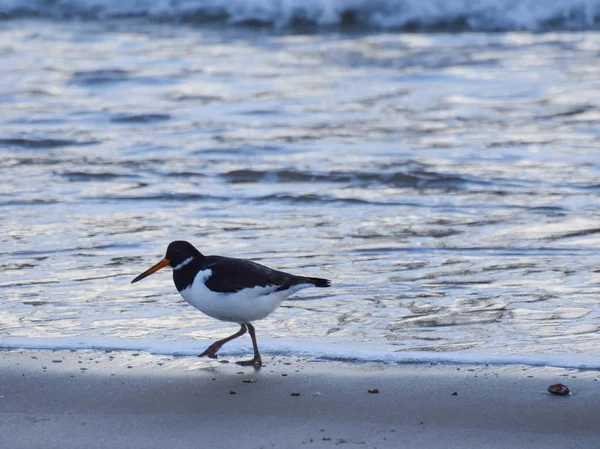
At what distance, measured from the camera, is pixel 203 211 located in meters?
8.37

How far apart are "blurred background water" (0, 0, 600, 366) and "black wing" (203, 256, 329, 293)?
0.32 m

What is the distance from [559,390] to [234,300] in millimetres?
1565

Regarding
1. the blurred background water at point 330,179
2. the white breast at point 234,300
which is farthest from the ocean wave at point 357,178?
the white breast at point 234,300

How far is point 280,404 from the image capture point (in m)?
4.33

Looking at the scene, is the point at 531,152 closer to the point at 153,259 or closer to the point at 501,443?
the point at 153,259

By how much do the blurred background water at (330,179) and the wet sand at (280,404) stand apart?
0.26 meters

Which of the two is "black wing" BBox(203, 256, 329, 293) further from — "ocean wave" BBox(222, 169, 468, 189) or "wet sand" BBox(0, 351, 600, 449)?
"ocean wave" BBox(222, 169, 468, 189)

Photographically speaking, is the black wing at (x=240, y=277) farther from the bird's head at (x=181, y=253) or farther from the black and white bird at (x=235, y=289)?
the bird's head at (x=181, y=253)

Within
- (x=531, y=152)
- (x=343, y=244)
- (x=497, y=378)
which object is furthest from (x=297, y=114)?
(x=497, y=378)

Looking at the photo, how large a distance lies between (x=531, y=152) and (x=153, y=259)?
4832 mm

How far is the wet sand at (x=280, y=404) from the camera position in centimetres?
392

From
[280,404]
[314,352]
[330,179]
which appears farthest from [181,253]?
[330,179]

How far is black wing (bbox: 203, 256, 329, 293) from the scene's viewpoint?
16.2ft

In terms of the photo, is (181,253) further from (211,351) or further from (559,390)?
(559,390)
